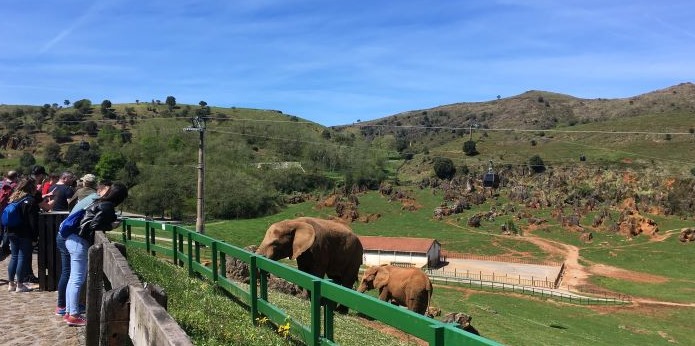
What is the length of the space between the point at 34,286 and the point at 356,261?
28.2 feet

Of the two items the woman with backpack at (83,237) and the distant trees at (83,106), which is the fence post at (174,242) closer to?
the woman with backpack at (83,237)

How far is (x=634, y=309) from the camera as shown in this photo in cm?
3641

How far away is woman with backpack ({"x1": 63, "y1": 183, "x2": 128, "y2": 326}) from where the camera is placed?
7.52 metres

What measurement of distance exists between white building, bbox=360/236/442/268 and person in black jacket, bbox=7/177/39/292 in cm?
4192

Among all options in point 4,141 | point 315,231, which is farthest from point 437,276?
point 4,141

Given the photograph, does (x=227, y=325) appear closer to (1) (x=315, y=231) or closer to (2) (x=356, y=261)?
(1) (x=315, y=231)

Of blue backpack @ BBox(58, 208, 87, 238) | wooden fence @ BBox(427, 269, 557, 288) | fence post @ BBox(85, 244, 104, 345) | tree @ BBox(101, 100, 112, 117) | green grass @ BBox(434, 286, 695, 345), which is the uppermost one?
tree @ BBox(101, 100, 112, 117)

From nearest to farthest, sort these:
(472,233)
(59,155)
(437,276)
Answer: (437,276) → (472,233) → (59,155)

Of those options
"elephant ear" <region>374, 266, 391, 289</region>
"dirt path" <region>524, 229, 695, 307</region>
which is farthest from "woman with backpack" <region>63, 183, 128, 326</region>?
"dirt path" <region>524, 229, 695, 307</region>

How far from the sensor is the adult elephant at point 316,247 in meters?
13.5

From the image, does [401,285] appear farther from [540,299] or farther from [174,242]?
[540,299]

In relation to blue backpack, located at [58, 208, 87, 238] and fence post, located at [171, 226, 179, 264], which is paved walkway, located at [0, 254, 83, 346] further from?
fence post, located at [171, 226, 179, 264]

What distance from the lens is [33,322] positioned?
317 inches

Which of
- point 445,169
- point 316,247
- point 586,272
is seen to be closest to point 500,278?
point 586,272
